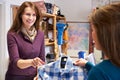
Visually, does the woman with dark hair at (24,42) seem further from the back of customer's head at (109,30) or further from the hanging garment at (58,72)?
the back of customer's head at (109,30)

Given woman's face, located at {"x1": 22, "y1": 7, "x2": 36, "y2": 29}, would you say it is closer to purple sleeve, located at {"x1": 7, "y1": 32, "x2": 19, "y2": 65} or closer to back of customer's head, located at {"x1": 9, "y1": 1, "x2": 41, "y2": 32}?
back of customer's head, located at {"x1": 9, "y1": 1, "x2": 41, "y2": 32}

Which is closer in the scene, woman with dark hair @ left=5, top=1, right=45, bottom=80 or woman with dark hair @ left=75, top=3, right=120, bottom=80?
woman with dark hair @ left=75, top=3, right=120, bottom=80

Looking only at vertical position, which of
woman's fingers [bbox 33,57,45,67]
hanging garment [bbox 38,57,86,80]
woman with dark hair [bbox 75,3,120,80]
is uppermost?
woman with dark hair [bbox 75,3,120,80]

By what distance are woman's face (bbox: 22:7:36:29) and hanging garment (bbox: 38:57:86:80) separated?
1.95 ft

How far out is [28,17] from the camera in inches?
72.6

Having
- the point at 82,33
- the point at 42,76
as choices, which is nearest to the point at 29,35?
the point at 42,76

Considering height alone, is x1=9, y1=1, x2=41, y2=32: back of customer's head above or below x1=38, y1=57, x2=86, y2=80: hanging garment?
above

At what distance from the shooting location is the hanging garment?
1.35 meters

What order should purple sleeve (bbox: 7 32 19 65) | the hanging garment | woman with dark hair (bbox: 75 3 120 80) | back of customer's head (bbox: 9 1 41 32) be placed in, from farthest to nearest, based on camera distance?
back of customer's head (bbox: 9 1 41 32) → purple sleeve (bbox: 7 32 19 65) → the hanging garment → woman with dark hair (bbox: 75 3 120 80)

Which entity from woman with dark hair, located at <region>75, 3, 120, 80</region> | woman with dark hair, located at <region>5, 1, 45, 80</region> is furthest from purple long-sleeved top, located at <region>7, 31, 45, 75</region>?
woman with dark hair, located at <region>75, 3, 120, 80</region>

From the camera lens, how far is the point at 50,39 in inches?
127

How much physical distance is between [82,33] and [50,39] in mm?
777

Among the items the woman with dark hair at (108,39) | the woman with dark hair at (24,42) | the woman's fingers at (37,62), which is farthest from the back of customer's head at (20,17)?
the woman with dark hair at (108,39)

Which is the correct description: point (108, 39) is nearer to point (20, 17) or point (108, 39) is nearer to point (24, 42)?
point (24, 42)
